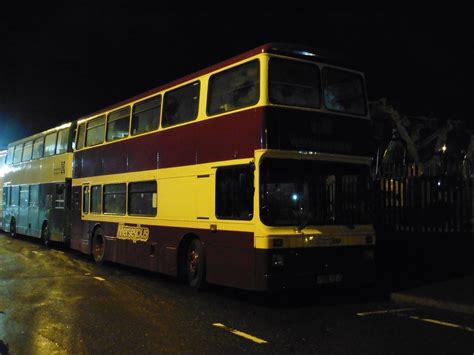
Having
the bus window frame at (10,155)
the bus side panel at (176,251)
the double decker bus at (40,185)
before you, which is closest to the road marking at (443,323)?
the bus side panel at (176,251)

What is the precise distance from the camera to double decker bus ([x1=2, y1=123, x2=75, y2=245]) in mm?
18188

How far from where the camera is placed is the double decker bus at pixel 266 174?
8.58 m

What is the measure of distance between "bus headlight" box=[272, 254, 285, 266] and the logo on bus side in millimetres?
4489

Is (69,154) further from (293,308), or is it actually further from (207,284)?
(293,308)

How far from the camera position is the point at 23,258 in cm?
1587

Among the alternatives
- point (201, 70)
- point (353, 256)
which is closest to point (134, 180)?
point (201, 70)

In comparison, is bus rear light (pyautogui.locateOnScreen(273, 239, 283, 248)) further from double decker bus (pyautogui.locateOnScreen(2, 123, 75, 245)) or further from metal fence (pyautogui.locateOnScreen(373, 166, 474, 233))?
double decker bus (pyautogui.locateOnScreen(2, 123, 75, 245))

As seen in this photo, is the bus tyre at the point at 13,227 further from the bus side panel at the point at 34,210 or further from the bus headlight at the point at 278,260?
the bus headlight at the point at 278,260

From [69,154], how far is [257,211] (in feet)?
36.6

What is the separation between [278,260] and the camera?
844 centimetres

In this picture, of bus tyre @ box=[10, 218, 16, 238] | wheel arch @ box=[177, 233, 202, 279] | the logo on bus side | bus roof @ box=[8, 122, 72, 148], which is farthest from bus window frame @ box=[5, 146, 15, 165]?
wheel arch @ box=[177, 233, 202, 279]

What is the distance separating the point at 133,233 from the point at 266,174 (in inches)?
211

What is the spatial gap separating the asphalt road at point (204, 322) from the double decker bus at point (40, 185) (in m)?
7.02

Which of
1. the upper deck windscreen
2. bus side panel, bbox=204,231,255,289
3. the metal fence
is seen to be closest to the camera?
bus side panel, bbox=204,231,255,289
